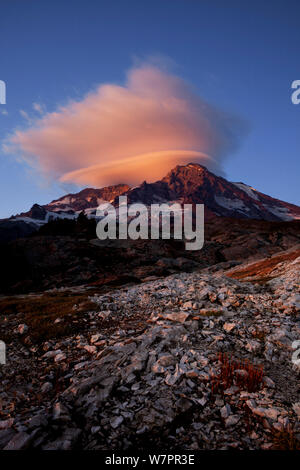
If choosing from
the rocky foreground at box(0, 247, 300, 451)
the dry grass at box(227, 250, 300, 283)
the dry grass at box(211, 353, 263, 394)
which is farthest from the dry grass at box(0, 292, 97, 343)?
the dry grass at box(227, 250, 300, 283)

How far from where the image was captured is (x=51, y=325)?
50.7 ft

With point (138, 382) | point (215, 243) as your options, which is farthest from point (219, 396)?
point (215, 243)

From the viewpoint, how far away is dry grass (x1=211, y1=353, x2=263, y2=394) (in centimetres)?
763

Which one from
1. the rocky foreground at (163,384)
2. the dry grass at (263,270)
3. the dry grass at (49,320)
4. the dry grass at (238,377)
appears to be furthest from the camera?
the dry grass at (263,270)

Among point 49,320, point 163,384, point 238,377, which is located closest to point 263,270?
point 49,320

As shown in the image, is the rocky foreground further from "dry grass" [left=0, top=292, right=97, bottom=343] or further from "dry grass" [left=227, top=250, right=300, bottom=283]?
"dry grass" [left=227, top=250, right=300, bottom=283]

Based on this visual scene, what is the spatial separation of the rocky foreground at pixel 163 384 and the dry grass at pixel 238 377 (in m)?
0.03

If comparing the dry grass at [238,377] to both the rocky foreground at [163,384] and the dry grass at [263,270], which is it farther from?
the dry grass at [263,270]

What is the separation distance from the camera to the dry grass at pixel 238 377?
7626 mm

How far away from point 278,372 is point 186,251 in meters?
87.2

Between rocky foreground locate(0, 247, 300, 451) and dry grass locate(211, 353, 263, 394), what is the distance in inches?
1.3

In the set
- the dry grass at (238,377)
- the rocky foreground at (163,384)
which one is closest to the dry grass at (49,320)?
the rocky foreground at (163,384)

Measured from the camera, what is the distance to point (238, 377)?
8.03 m
